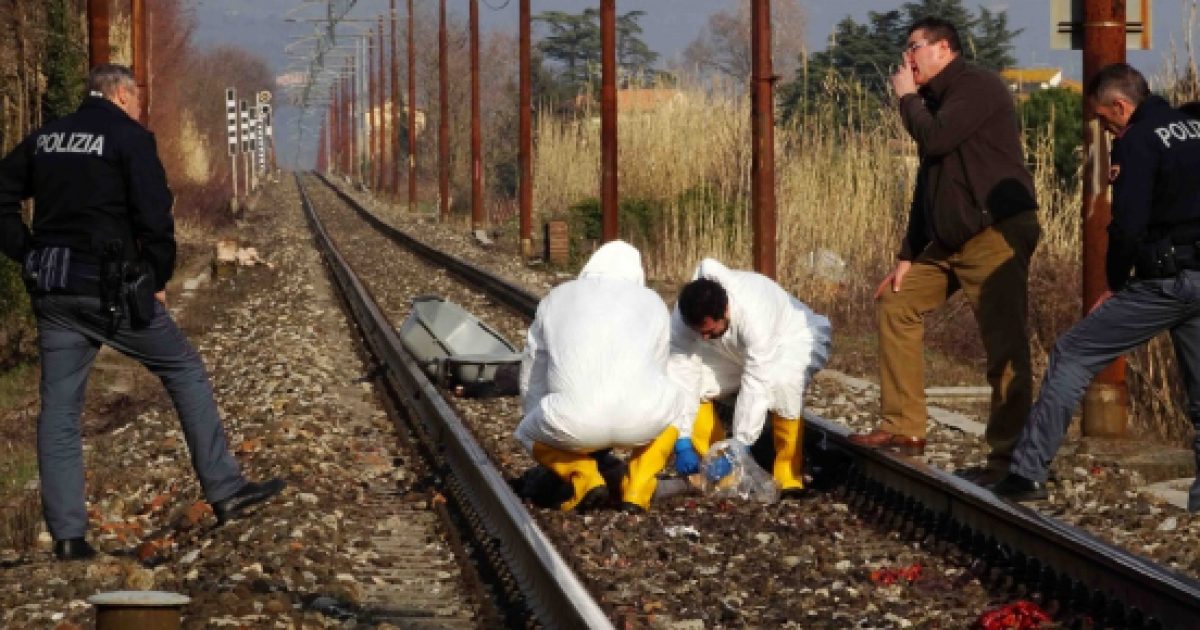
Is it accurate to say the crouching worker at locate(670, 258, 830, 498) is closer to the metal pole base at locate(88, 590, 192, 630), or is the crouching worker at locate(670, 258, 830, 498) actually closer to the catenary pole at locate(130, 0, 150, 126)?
the metal pole base at locate(88, 590, 192, 630)

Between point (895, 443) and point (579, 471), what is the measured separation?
5.34 feet

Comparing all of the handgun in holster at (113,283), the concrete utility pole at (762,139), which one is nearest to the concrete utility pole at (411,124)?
the concrete utility pole at (762,139)

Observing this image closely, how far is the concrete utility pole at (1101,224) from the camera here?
10.1m

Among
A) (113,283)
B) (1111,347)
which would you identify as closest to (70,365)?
(113,283)

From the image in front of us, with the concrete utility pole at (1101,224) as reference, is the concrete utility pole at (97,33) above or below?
above

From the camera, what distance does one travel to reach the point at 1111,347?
7828mm

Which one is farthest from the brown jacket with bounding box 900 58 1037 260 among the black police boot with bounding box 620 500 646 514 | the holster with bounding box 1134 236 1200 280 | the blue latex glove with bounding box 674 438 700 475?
the black police boot with bounding box 620 500 646 514

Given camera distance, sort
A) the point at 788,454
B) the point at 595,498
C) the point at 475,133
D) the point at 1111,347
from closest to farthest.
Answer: the point at 1111,347, the point at 595,498, the point at 788,454, the point at 475,133

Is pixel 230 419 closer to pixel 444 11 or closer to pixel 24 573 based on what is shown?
pixel 24 573

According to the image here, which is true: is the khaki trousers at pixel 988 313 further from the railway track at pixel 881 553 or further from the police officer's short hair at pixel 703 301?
the police officer's short hair at pixel 703 301

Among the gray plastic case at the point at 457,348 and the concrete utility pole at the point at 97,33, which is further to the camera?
the concrete utility pole at the point at 97,33

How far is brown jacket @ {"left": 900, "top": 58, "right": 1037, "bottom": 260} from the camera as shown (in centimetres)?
873

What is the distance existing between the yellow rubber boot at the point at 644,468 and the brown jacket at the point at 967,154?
5.17ft

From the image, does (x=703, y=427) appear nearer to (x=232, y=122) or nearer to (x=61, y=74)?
(x=61, y=74)
